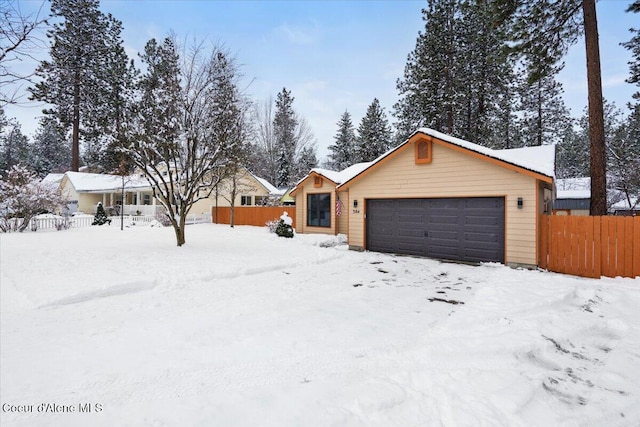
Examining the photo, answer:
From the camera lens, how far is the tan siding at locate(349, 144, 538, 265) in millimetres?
8133

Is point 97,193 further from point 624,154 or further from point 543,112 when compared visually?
point 624,154

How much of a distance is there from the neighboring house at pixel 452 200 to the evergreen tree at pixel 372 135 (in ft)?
51.0

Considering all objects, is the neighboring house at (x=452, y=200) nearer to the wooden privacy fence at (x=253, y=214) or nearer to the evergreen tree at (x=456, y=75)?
the evergreen tree at (x=456, y=75)

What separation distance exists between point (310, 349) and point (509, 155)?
976 cm

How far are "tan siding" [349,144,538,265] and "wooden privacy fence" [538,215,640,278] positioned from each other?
0.42 metres

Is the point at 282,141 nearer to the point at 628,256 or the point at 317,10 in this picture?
the point at 317,10

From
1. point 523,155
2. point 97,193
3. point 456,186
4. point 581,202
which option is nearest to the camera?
point 456,186

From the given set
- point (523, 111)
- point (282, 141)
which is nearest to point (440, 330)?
point (523, 111)

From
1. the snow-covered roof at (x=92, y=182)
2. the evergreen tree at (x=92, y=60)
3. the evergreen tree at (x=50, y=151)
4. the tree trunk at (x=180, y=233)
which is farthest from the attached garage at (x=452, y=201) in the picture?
the evergreen tree at (x=50, y=151)

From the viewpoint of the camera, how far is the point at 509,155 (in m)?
9.66

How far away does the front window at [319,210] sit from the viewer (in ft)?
50.7

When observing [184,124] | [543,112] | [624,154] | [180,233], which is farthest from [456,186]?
[543,112]

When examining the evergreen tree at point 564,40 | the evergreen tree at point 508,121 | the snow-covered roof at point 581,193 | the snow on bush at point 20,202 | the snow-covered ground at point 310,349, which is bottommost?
the snow-covered ground at point 310,349

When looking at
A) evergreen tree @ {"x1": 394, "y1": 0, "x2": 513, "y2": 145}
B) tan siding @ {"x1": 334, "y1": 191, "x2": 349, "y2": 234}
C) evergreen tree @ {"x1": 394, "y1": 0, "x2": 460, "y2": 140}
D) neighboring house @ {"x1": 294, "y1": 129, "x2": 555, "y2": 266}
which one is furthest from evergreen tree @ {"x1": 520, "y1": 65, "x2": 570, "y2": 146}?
tan siding @ {"x1": 334, "y1": 191, "x2": 349, "y2": 234}
